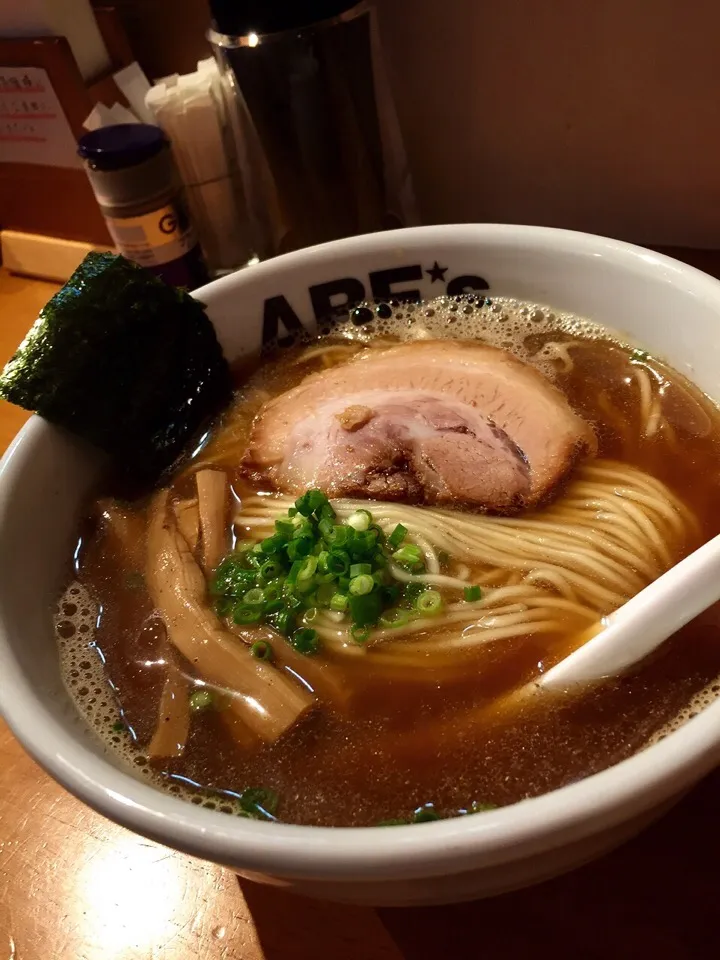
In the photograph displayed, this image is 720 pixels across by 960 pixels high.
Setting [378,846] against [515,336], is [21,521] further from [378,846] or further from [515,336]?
[515,336]

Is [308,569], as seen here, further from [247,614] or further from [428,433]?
[428,433]

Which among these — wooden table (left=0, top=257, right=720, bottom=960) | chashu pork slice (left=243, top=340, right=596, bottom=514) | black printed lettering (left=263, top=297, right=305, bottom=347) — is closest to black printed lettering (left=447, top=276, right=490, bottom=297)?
chashu pork slice (left=243, top=340, right=596, bottom=514)

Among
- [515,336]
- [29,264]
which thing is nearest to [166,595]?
[515,336]

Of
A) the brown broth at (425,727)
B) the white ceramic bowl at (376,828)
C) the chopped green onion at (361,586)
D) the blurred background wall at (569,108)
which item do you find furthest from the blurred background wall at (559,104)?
the chopped green onion at (361,586)

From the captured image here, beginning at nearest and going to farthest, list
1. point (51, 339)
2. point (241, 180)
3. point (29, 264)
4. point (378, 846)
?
point (378, 846)
point (51, 339)
point (241, 180)
point (29, 264)

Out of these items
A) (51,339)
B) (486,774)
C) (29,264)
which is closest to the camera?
(486,774)

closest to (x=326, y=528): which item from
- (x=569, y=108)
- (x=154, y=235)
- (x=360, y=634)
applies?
(x=360, y=634)

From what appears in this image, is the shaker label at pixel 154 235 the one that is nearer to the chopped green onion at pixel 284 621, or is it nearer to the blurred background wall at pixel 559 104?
the blurred background wall at pixel 559 104

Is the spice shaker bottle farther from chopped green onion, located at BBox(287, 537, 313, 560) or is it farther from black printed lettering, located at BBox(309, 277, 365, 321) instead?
chopped green onion, located at BBox(287, 537, 313, 560)
